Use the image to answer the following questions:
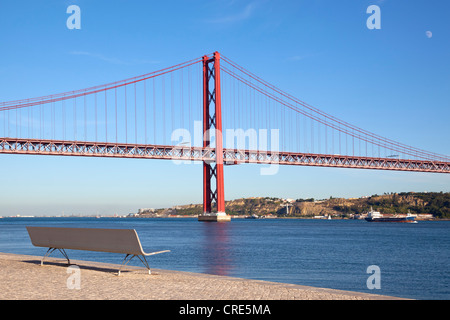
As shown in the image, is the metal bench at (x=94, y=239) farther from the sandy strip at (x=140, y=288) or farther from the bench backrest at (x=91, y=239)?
the sandy strip at (x=140, y=288)

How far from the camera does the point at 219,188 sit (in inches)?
1965

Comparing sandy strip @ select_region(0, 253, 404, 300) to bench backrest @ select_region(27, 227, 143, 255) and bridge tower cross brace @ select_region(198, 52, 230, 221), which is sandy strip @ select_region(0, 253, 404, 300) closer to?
bench backrest @ select_region(27, 227, 143, 255)

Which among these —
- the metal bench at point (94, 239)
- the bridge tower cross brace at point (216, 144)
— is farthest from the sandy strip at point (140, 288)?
the bridge tower cross brace at point (216, 144)

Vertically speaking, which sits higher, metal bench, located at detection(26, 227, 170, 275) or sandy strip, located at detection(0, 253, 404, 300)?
A: metal bench, located at detection(26, 227, 170, 275)

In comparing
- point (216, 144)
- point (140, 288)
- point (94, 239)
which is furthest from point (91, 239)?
point (216, 144)

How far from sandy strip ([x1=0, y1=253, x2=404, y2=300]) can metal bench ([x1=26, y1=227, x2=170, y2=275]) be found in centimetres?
41

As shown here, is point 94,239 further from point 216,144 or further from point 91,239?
point 216,144

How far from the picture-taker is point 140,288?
24.3 ft

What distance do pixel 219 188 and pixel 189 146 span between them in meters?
5.64

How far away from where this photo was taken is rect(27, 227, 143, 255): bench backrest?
8859 millimetres

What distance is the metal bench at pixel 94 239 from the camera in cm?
885

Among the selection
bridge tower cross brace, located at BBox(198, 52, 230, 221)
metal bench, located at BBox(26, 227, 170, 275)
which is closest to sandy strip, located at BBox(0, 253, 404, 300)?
metal bench, located at BBox(26, 227, 170, 275)
